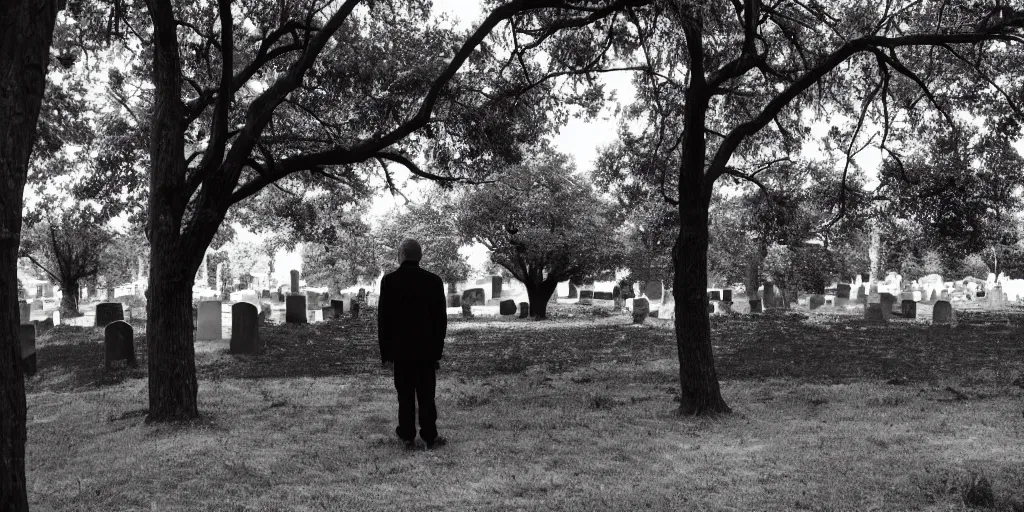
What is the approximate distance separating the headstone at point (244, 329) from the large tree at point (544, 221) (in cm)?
1179

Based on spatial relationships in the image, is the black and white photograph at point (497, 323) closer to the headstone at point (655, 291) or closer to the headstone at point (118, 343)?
the headstone at point (118, 343)

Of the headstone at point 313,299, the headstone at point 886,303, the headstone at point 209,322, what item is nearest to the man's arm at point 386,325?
the headstone at point 209,322

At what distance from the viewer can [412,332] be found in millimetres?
6156

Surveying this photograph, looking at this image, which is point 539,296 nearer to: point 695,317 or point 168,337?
point 695,317

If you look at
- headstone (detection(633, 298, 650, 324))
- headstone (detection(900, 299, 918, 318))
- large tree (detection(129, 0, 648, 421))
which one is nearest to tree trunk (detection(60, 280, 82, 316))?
large tree (detection(129, 0, 648, 421))

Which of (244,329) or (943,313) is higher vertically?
(244,329)

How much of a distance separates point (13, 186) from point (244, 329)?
1173 cm

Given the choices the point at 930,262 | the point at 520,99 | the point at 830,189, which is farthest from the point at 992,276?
the point at 520,99

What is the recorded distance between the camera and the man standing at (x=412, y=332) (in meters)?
6.17

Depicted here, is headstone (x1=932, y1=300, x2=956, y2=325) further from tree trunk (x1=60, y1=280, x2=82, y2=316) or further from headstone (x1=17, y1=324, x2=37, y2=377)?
tree trunk (x1=60, y1=280, x2=82, y2=316)

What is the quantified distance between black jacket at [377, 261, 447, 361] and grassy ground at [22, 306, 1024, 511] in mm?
894

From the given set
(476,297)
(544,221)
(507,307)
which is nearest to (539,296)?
(507,307)

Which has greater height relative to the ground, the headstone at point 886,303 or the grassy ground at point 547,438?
the headstone at point 886,303

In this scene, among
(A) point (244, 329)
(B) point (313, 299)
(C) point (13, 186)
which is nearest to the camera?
(C) point (13, 186)
